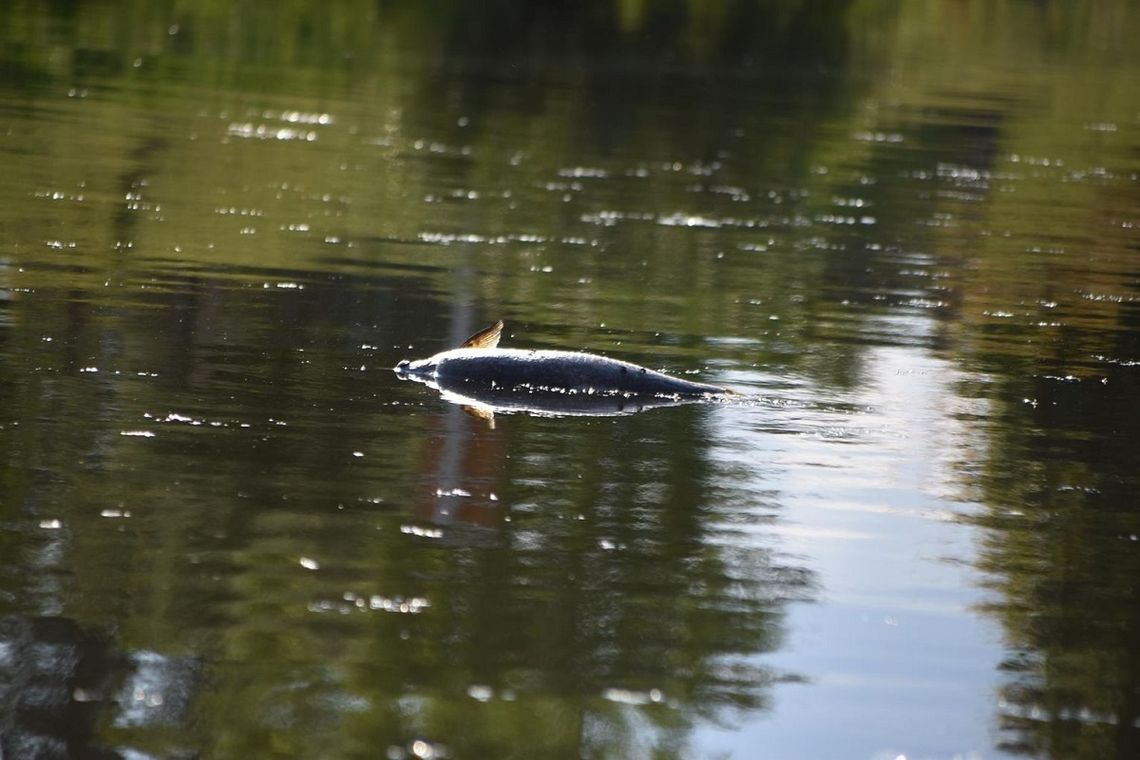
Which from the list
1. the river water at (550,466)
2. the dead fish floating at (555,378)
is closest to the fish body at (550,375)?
the dead fish floating at (555,378)

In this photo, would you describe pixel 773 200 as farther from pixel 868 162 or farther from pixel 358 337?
pixel 358 337

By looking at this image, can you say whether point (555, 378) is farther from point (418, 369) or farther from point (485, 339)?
point (418, 369)

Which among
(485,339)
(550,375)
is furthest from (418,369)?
(550,375)

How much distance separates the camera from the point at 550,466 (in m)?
10.8

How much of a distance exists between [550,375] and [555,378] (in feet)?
0.12

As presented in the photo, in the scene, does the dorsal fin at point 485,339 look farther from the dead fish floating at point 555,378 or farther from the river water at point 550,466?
the river water at point 550,466

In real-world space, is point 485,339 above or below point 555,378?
above

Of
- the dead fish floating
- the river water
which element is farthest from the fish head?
the river water

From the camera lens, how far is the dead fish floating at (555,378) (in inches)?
500

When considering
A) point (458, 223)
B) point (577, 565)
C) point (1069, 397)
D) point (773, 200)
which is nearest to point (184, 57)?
point (773, 200)

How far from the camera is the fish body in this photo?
41.7ft

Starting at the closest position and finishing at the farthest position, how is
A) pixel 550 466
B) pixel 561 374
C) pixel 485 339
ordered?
pixel 550 466, pixel 561 374, pixel 485 339

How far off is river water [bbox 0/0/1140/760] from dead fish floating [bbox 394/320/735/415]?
0.95ft

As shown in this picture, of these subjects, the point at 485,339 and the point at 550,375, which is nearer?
the point at 550,375
